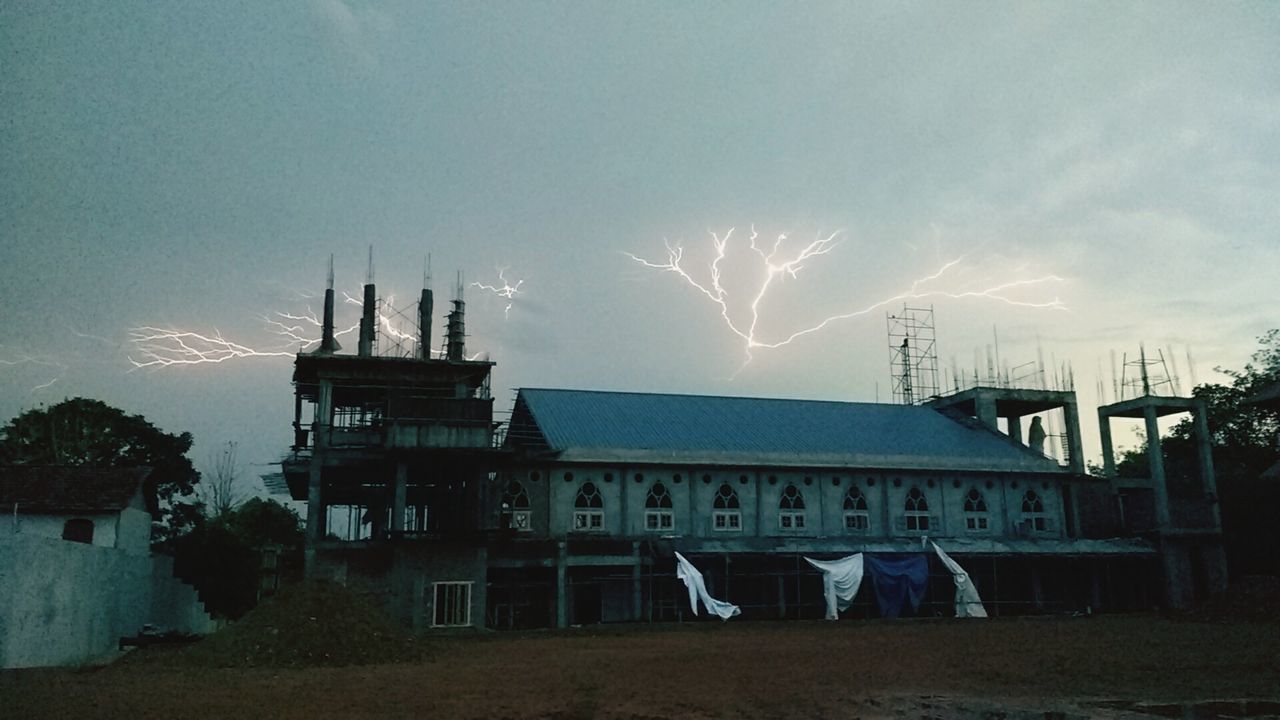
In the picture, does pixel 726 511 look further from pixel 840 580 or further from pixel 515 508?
pixel 515 508

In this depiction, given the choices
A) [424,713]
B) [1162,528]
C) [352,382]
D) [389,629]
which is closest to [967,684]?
[424,713]

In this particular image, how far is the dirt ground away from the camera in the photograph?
52.1 ft

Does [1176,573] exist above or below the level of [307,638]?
above

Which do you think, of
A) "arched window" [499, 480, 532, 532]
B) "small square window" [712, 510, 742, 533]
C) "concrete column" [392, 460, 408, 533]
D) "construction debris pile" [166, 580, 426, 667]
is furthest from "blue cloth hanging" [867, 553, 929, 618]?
"construction debris pile" [166, 580, 426, 667]

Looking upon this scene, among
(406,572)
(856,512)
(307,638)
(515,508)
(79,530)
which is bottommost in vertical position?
(307,638)

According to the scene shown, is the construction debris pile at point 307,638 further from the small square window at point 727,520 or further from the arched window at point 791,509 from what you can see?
the arched window at point 791,509

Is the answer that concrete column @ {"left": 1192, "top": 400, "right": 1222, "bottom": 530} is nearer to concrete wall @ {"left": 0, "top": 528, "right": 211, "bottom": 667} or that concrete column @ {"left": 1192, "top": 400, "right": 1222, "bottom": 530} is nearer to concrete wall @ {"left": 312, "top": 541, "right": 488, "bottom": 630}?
concrete wall @ {"left": 312, "top": 541, "right": 488, "bottom": 630}

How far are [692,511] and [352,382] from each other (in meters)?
14.2

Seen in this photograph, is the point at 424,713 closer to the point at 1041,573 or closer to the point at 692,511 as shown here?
the point at 692,511

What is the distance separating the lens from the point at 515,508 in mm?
36375

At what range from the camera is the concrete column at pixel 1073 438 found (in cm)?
4662

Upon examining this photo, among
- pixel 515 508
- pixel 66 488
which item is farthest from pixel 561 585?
pixel 66 488

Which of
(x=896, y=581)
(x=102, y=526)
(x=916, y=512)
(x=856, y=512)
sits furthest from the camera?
(x=916, y=512)

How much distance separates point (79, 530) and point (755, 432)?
87.2 ft
